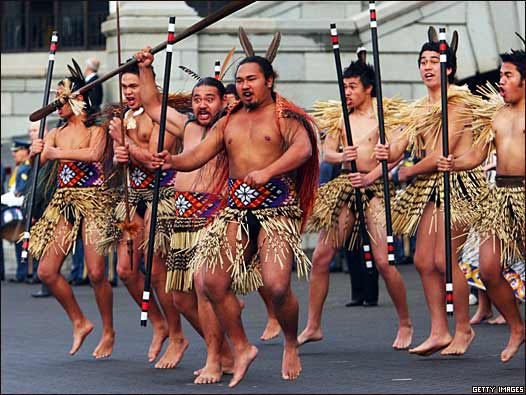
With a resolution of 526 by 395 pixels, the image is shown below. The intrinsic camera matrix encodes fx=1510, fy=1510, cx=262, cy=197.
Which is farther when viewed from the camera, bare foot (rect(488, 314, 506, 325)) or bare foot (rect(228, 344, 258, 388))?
bare foot (rect(488, 314, 506, 325))

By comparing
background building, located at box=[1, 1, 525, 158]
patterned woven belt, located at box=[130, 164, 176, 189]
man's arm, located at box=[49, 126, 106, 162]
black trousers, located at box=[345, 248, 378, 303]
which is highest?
background building, located at box=[1, 1, 525, 158]

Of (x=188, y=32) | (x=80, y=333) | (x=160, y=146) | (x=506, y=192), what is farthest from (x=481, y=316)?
(x=188, y=32)

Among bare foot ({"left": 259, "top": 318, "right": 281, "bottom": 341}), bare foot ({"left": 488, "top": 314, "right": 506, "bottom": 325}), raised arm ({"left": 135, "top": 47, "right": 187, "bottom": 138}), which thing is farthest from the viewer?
bare foot ({"left": 488, "top": 314, "right": 506, "bottom": 325})

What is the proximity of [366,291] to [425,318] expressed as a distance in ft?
4.99

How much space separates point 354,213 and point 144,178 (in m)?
1.69

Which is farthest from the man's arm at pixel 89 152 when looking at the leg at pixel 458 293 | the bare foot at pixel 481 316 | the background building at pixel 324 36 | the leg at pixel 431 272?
the background building at pixel 324 36

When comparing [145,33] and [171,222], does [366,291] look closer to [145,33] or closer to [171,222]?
[171,222]

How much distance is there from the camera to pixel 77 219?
11.4 metres

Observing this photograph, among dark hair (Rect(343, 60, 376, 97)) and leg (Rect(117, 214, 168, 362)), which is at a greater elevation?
dark hair (Rect(343, 60, 376, 97))

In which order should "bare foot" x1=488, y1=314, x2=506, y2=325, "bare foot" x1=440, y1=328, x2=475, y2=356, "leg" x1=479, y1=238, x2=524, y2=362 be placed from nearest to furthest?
"leg" x1=479, y1=238, x2=524, y2=362, "bare foot" x1=440, y1=328, x2=475, y2=356, "bare foot" x1=488, y1=314, x2=506, y2=325

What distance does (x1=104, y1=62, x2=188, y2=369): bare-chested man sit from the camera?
10844 mm

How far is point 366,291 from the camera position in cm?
1484

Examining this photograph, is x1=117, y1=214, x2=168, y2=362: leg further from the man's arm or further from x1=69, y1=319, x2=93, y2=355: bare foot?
the man's arm

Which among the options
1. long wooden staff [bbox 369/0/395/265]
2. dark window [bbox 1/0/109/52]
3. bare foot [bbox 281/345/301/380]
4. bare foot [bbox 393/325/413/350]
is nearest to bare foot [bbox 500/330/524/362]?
long wooden staff [bbox 369/0/395/265]
